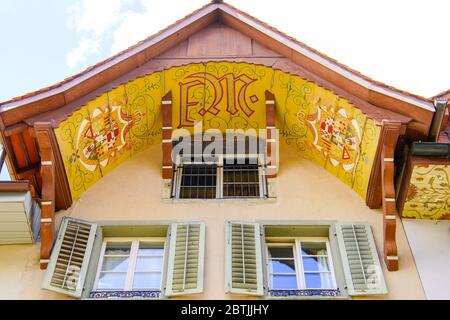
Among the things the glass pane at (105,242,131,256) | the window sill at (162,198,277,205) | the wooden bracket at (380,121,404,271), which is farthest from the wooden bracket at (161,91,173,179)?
the wooden bracket at (380,121,404,271)

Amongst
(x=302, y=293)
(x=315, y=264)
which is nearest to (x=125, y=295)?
(x=302, y=293)

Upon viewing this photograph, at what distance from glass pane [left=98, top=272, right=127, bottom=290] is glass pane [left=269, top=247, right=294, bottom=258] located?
1839 millimetres

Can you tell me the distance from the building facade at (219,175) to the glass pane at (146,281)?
0.06 feet

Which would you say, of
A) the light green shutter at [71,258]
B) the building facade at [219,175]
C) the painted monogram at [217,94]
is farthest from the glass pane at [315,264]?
the light green shutter at [71,258]

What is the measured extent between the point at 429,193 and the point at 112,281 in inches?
157

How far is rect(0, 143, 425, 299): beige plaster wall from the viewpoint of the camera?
830 cm

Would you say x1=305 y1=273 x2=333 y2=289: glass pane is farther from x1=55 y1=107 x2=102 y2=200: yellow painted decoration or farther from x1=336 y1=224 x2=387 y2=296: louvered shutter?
x1=55 y1=107 x2=102 y2=200: yellow painted decoration

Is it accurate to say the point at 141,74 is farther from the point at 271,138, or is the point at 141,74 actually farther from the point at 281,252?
the point at 281,252

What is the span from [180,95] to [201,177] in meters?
1.17

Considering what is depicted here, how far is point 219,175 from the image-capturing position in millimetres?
9977

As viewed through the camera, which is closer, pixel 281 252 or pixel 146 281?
pixel 146 281

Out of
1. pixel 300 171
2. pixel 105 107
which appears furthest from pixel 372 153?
pixel 105 107

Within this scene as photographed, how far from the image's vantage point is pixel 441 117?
841cm

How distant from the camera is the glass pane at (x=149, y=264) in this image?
342 inches
